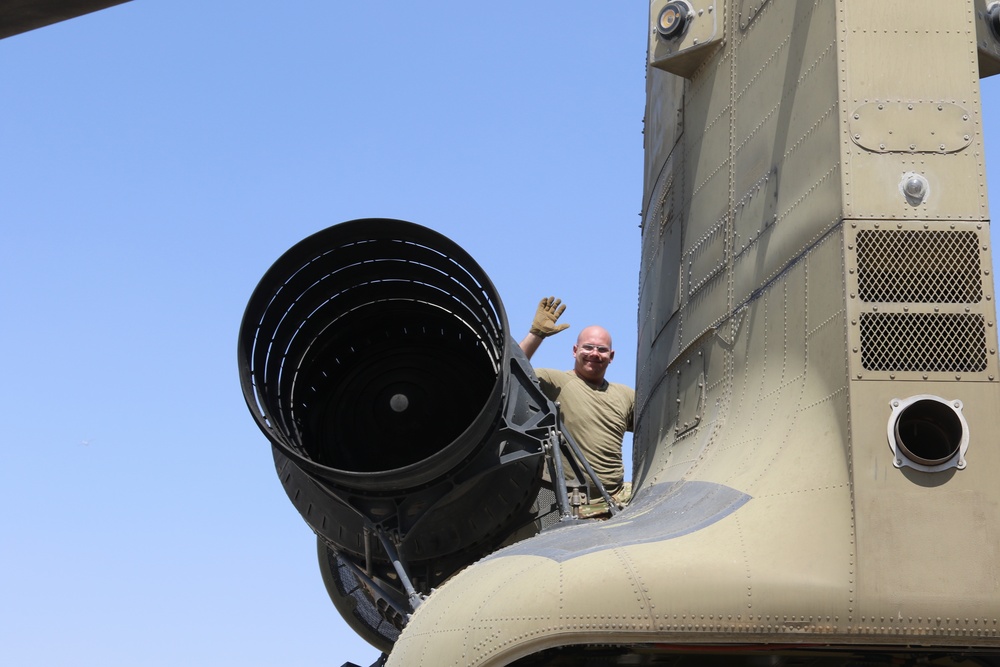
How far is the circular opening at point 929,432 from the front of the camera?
18.3 ft

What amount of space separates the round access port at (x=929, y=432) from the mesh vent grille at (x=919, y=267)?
18.3 inches

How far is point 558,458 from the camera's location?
8.09 metres

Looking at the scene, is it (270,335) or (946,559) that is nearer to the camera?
(946,559)

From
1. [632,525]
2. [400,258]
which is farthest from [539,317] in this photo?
[632,525]

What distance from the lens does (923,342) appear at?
574 cm

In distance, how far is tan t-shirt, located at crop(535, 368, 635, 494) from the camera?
9.59 metres

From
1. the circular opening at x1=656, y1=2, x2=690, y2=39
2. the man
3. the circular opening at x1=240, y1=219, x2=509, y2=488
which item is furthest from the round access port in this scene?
the man

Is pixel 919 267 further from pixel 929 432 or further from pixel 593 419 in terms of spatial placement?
pixel 593 419

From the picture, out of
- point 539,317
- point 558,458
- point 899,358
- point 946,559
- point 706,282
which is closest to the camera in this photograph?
point 946,559

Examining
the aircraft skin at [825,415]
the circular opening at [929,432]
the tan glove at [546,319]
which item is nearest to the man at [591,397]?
the tan glove at [546,319]

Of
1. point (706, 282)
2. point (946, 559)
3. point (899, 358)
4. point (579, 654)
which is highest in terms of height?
point (706, 282)

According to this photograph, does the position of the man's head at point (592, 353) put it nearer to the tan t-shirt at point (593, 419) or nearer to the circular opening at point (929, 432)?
the tan t-shirt at point (593, 419)

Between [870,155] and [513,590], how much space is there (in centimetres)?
247

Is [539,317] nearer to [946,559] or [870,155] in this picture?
[870,155]
